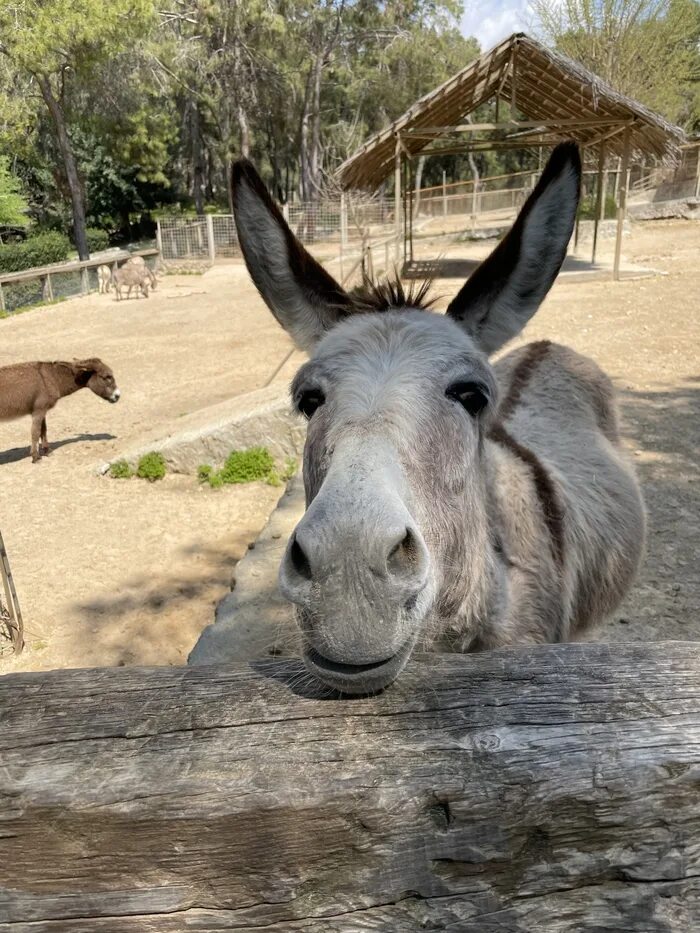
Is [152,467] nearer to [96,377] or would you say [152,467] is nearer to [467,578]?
[96,377]

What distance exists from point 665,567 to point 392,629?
4.43 m

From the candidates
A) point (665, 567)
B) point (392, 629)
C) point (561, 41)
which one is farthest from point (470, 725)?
point (561, 41)

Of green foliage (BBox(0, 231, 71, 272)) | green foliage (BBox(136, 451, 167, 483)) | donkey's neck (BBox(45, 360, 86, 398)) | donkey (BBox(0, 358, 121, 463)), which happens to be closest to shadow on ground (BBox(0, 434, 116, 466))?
donkey (BBox(0, 358, 121, 463))

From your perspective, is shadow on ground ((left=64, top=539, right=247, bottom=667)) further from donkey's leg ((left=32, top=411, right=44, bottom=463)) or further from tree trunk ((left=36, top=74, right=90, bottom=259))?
tree trunk ((left=36, top=74, right=90, bottom=259))

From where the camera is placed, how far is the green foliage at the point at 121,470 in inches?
316

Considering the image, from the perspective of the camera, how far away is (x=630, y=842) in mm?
1089

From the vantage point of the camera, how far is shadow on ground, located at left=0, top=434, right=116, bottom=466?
9445mm

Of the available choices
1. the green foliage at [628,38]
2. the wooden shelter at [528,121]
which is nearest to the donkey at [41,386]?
the wooden shelter at [528,121]

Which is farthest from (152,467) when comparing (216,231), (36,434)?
(216,231)

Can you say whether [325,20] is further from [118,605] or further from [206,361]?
[118,605]

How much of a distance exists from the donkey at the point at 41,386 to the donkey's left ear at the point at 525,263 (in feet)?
27.1

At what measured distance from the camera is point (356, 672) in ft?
4.30

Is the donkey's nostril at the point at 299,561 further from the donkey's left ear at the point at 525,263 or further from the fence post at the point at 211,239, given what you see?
the fence post at the point at 211,239

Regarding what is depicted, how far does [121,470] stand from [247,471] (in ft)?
5.46
